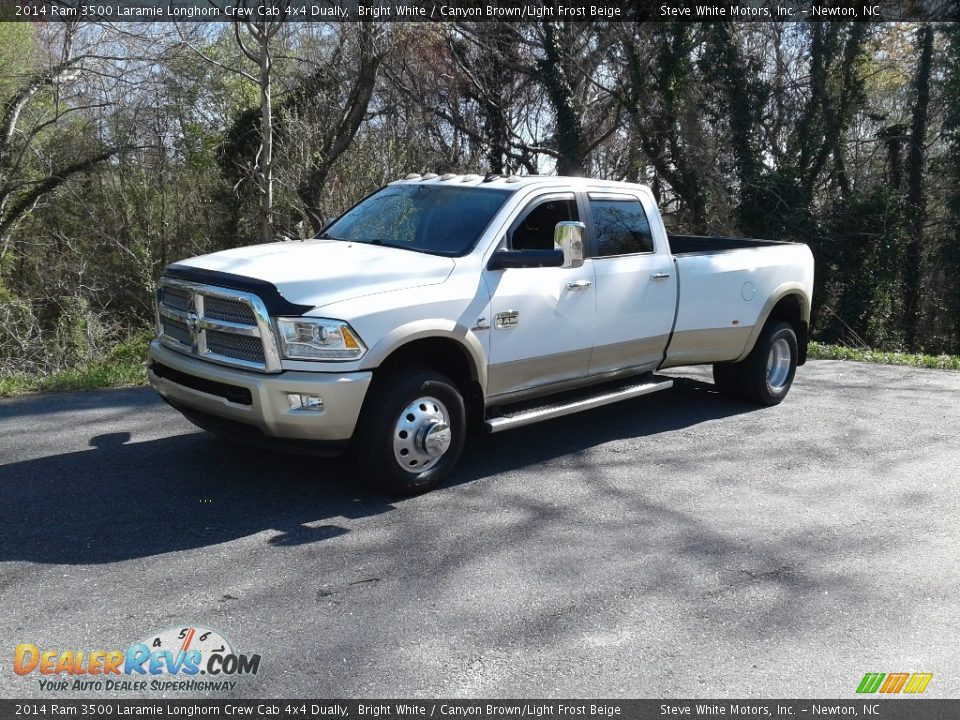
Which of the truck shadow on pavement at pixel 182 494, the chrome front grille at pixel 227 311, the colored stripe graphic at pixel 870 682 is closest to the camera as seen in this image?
the colored stripe graphic at pixel 870 682

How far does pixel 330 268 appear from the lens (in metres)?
5.77

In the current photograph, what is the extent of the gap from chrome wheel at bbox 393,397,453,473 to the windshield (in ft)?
3.68

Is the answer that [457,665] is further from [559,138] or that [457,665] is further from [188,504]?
[559,138]

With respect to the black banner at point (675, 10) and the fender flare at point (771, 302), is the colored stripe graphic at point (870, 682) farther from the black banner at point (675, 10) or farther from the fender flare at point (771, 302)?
the black banner at point (675, 10)

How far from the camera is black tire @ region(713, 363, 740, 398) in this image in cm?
867

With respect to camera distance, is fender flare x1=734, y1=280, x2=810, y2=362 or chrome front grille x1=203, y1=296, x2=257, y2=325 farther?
fender flare x1=734, y1=280, x2=810, y2=362

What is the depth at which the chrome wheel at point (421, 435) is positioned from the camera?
18.7ft

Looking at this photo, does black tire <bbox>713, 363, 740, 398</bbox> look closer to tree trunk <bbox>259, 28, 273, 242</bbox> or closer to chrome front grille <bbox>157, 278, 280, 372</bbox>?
chrome front grille <bbox>157, 278, 280, 372</bbox>

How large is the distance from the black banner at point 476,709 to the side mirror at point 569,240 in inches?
132

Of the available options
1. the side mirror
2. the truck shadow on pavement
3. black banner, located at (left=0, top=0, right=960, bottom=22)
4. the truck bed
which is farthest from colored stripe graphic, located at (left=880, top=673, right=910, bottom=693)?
black banner, located at (left=0, top=0, right=960, bottom=22)

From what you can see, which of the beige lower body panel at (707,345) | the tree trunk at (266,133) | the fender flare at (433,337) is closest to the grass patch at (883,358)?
the beige lower body panel at (707,345)

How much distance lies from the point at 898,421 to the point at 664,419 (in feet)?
6.99

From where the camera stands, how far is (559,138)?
822 inches

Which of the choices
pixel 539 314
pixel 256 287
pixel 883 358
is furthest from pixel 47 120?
pixel 883 358
